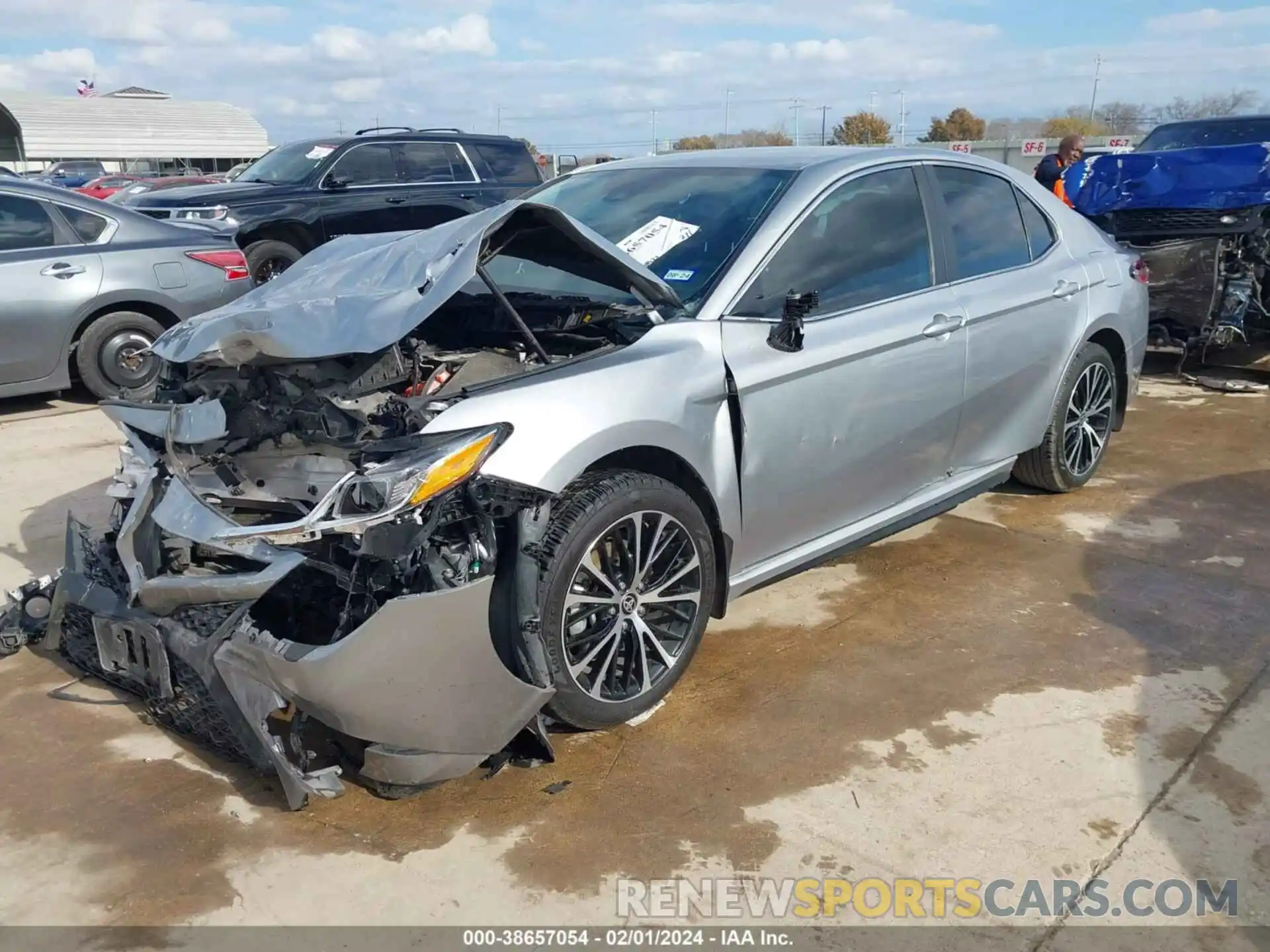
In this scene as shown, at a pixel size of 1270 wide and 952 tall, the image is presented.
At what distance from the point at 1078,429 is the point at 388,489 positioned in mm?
3937

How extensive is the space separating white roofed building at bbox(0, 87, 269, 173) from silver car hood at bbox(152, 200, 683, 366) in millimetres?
54881

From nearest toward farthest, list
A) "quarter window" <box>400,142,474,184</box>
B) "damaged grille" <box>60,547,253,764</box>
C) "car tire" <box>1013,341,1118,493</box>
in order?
"damaged grille" <box>60,547,253,764</box>, "car tire" <box>1013,341,1118,493</box>, "quarter window" <box>400,142,474,184</box>

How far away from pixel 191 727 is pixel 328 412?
103 cm

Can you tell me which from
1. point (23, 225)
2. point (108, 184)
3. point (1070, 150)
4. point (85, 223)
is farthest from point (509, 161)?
point (108, 184)

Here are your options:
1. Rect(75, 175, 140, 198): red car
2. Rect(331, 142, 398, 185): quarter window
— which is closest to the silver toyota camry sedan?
Rect(331, 142, 398, 185): quarter window

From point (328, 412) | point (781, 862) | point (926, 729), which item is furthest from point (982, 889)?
point (328, 412)

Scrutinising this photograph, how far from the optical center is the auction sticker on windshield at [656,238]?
3844 mm

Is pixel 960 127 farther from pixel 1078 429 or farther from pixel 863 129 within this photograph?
pixel 1078 429

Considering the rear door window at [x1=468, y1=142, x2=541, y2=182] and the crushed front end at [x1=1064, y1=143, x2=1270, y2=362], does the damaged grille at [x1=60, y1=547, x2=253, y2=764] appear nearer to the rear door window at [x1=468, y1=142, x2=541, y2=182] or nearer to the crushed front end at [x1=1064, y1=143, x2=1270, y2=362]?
the crushed front end at [x1=1064, y1=143, x2=1270, y2=362]

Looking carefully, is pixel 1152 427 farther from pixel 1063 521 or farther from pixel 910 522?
pixel 910 522

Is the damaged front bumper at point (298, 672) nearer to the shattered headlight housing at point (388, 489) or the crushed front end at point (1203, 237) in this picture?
the shattered headlight housing at point (388, 489)

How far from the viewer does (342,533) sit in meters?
2.75

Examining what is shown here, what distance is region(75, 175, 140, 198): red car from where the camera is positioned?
2331 centimetres

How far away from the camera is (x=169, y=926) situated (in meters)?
2.54
